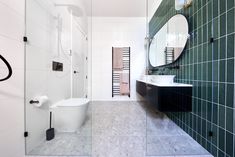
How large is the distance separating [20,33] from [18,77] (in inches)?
17.9

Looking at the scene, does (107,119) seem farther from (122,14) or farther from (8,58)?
(122,14)

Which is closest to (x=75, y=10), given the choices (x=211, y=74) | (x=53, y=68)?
(x=53, y=68)

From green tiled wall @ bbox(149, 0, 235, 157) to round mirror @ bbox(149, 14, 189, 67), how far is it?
137mm

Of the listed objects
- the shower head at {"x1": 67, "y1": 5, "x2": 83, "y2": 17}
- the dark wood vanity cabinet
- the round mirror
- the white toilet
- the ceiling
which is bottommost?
the white toilet

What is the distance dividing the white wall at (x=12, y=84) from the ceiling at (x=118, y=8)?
1882mm

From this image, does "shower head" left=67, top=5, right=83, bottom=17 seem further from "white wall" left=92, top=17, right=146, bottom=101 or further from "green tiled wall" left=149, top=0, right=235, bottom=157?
"green tiled wall" left=149, top=0, right=235, bottom=157

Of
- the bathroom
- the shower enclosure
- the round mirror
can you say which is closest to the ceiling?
the bathroom

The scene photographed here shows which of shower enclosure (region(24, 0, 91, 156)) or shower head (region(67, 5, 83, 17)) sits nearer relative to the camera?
shower enclosure (region(24, 0, 91, 156))

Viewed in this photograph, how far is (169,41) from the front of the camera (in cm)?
265

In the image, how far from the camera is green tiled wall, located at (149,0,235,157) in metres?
1.27

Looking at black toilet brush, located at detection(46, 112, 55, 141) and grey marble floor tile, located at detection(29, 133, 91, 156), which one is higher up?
black toilet brush, located at detection(46, 112, 55, 141)

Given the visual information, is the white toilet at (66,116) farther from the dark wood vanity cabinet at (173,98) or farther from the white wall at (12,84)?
the dark wood vanity cabinet at (173,98)

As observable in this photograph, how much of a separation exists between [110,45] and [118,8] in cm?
87

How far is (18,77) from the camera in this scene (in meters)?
1.41
